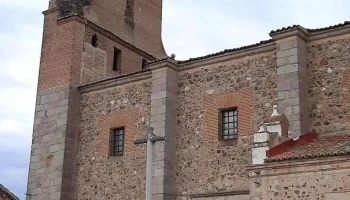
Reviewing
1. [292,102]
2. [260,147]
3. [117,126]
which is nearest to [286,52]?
[292,102]

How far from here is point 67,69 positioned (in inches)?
776

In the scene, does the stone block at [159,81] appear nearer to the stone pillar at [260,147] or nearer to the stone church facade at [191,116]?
the stone church facade at [191,116]

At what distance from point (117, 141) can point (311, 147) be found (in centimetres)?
735

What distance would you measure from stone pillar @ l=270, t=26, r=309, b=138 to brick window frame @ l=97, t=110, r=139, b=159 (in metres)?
5.05

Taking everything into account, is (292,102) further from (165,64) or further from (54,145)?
(54,145)

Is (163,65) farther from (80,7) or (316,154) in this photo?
(316,154)

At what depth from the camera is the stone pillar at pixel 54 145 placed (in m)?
18.7

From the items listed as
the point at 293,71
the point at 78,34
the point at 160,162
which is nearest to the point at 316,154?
the point at 293,71

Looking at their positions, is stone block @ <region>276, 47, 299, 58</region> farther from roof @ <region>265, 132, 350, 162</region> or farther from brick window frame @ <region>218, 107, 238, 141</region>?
roof @ <region>265, 132, 350, 162</region>

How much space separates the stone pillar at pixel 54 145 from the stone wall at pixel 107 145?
304mm

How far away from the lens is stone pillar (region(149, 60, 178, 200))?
53.3 feet

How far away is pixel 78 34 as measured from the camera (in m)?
20.1

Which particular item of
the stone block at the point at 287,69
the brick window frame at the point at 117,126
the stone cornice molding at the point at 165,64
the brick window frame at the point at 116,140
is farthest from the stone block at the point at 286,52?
the brick window frame at the point at 116,140

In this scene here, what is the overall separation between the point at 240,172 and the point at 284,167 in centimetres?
331
